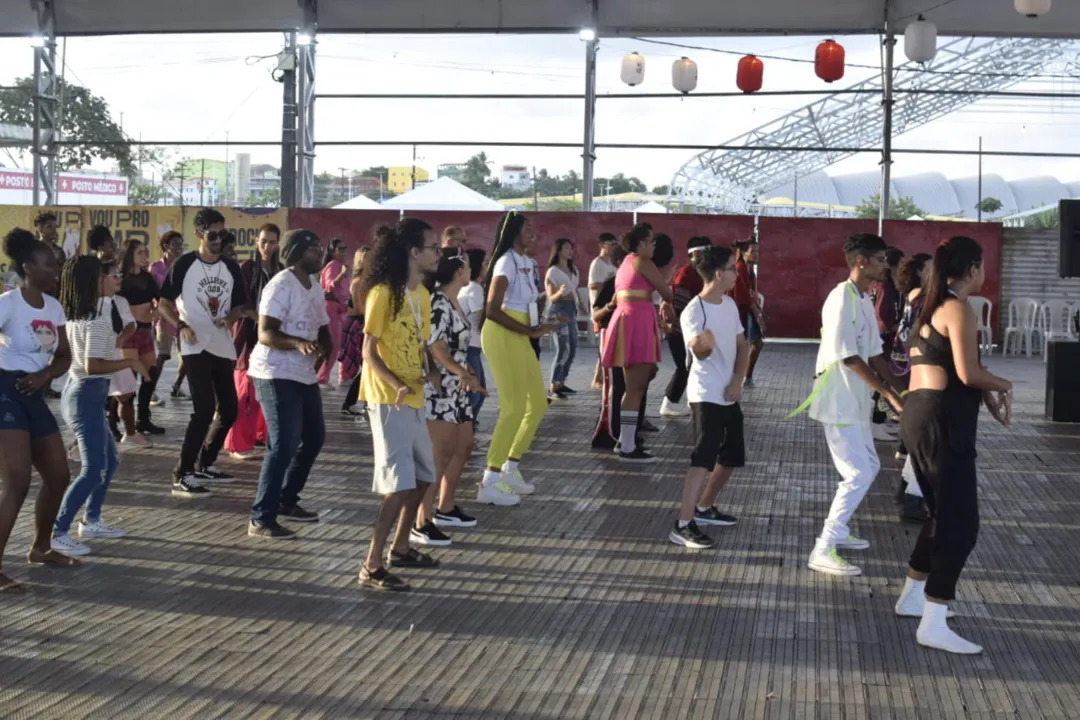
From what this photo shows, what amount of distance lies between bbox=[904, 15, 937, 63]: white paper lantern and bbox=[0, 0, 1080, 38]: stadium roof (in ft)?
4.27

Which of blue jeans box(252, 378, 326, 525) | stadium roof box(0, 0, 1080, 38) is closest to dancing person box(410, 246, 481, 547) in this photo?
blue jeans box(252, 378, 326, 525)

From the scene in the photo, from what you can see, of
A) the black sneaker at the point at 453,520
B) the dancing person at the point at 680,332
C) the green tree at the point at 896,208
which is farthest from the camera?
the green tree at the point at 896,208

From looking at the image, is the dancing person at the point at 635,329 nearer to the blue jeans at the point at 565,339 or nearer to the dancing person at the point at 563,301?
the dancing person at the point at 563,301

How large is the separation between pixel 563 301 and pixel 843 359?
20.8 feet

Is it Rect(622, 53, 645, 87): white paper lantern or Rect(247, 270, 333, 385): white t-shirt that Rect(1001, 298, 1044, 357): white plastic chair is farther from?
Rect(247, 270, 333, 385): white t-shirt

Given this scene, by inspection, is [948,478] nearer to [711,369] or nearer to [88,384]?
[711,369]

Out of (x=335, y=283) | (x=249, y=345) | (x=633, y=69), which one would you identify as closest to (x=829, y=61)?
(x=633, y=69)

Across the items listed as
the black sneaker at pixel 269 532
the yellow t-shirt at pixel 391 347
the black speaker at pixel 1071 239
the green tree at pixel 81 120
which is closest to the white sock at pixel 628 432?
the black sneaker at pixel 269 532

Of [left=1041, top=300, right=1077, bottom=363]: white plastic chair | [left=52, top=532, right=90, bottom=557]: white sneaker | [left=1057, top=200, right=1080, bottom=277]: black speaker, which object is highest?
[left=1057, top=200, right=1080, bottom=277]: black speaker

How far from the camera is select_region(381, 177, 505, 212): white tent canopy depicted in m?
20.9

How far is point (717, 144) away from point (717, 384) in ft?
39.7

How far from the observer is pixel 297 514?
23.3ft

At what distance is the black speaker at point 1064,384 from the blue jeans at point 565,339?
4451mm

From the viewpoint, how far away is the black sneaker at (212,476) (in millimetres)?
8125
